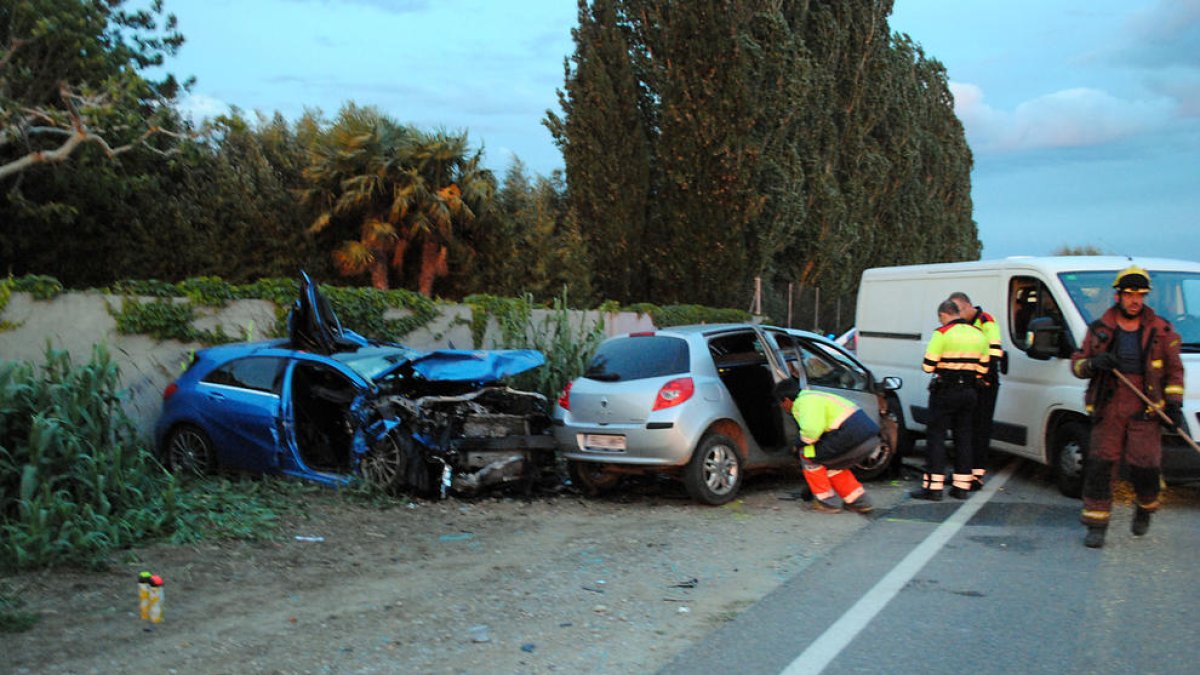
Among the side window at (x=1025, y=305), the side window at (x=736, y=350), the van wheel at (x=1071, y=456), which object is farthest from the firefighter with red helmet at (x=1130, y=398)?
the side window at (x=736, y=350)

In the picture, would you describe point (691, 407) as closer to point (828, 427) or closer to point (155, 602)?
point (828, 427)

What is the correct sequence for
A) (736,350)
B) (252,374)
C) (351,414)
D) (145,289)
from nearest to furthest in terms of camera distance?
(351,414)
(736,350)
(252,374)
(145,289)

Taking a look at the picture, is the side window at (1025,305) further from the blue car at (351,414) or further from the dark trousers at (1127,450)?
the blue car at (351,414)

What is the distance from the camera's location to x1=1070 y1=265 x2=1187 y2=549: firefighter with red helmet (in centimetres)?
707

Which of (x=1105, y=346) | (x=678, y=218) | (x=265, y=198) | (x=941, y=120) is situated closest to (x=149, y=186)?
(x=265, y=198)

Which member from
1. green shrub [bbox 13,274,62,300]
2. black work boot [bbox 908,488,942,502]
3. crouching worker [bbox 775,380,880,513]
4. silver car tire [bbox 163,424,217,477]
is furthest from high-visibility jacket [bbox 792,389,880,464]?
green shrub [bbox 13,274,62,300]

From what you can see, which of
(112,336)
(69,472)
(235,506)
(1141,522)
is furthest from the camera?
(112,336)

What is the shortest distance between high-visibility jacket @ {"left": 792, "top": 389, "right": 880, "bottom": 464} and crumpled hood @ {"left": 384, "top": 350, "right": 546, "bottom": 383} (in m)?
2.56

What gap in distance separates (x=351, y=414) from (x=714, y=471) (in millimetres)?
3273

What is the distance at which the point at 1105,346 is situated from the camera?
738 centimetres

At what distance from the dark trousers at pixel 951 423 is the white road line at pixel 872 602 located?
0.45 metres

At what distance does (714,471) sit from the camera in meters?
8.76

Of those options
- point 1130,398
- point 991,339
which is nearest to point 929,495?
point 991,339

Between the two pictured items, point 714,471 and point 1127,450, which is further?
point 714,471
